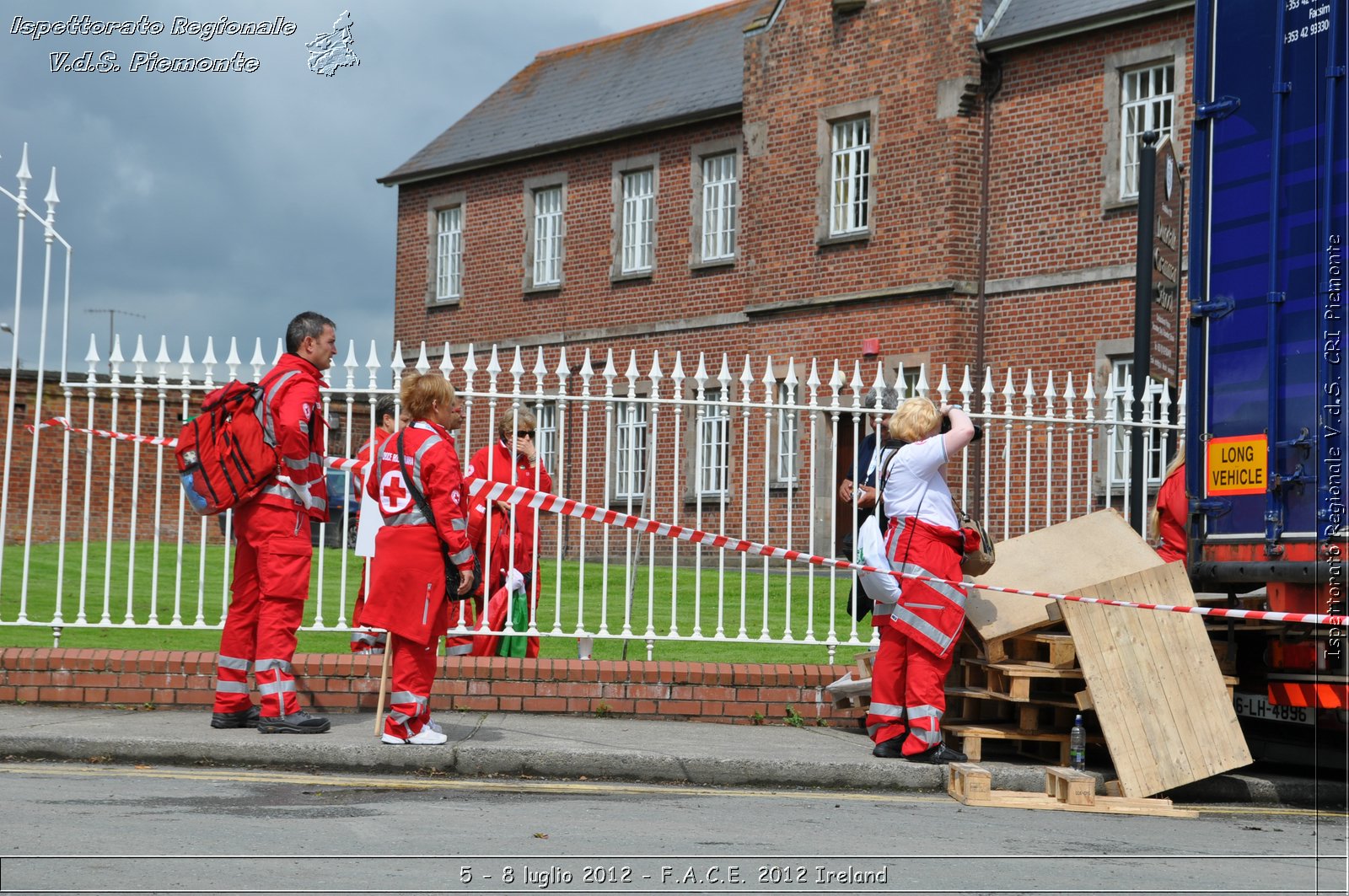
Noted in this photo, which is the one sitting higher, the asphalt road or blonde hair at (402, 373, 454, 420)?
blonde hair at (402, 373, 454, 420)

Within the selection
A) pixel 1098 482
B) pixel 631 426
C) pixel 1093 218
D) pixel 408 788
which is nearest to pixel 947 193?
pixel 1093 218

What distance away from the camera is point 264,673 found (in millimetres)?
8734

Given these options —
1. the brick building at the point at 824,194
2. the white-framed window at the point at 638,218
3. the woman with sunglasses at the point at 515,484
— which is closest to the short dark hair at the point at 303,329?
the woman with sunglasses at the point at 515,484

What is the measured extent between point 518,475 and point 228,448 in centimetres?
257

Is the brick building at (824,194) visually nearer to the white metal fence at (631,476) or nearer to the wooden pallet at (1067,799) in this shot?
the white metal fence at (631,476)

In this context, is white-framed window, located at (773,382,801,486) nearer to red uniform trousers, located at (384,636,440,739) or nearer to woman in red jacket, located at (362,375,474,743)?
woman in red jacket, located at (362,375,474,743)

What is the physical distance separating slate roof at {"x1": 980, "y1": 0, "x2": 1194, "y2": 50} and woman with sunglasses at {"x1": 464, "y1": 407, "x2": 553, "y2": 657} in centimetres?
1372

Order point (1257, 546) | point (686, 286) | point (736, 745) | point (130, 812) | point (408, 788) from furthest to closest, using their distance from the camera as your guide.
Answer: point (686, 286)
point (736, 745)
point (1257, 546)
point (408, 788)
point (130, 812)

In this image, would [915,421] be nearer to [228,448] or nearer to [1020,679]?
[1020,679]

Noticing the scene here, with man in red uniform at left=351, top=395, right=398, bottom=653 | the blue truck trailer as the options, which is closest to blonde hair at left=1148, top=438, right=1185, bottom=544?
the blue truck trailer

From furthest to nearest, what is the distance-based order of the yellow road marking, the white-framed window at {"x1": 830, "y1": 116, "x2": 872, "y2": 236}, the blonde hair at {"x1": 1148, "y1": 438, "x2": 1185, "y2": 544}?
the white-framed window at {"x1": 830, "y1": 116, "x2": 872, "y2": 236}
the blonde hair at {"x1": 1148, "y1": 438, "x2": 1185, "y2": 544}
the yellow road marking

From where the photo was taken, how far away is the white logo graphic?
331 inches

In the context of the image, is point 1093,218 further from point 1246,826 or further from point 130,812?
point 130,812

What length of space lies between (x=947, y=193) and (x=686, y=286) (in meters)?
6.13
